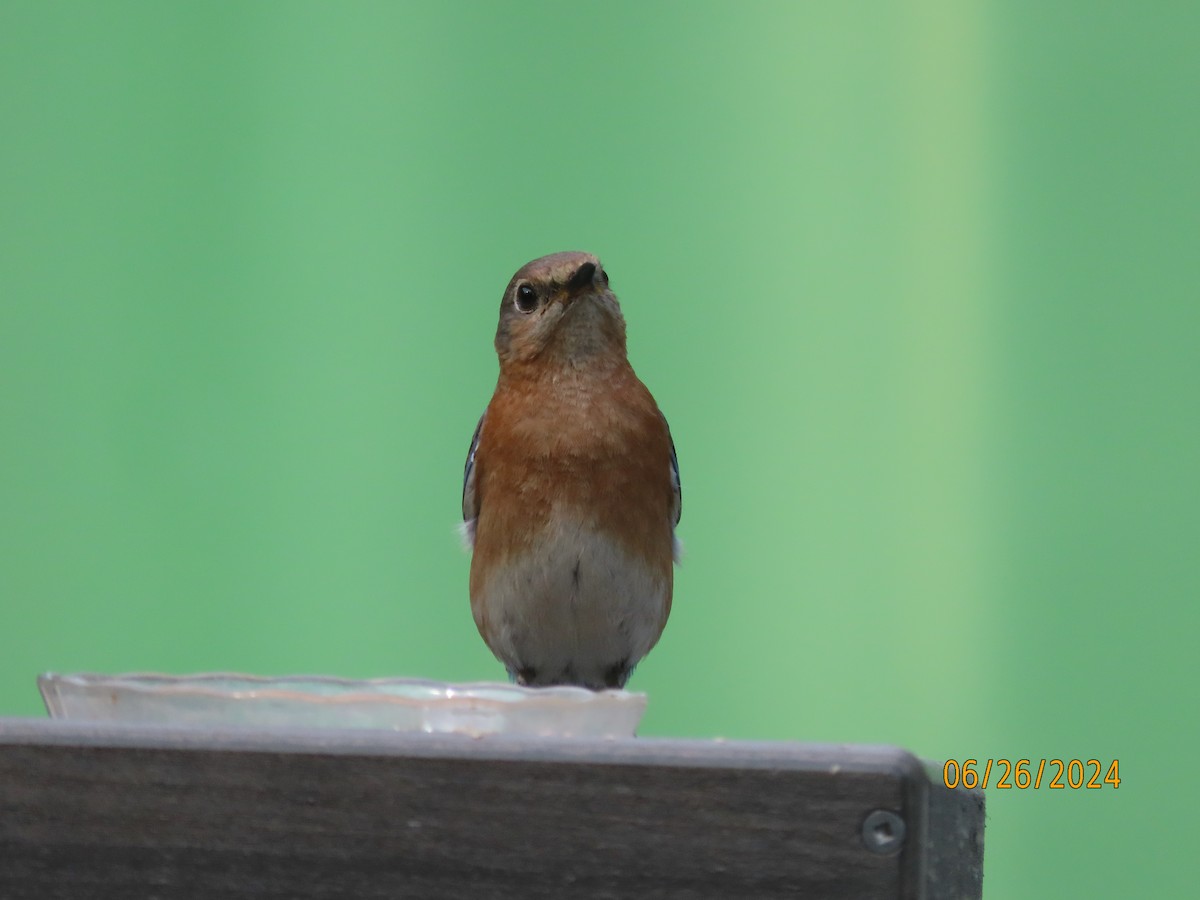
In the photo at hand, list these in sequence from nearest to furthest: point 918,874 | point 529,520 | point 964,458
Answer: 1. point 918,874
2. point 529,520
3. point 964,458

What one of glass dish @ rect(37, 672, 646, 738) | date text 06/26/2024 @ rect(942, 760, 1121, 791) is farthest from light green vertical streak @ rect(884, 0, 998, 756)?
glass dish @ rect(37, 672, 646, 738)

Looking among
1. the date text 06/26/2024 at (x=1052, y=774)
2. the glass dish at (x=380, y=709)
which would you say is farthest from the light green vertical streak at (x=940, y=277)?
the glass dish at (x=380, y=709)

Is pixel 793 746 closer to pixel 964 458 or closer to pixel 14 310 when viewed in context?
pixel 964 458

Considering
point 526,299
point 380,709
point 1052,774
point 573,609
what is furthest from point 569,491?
point 1052,774

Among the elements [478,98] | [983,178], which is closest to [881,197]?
[983,178]

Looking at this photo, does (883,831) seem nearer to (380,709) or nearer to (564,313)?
(380,709)

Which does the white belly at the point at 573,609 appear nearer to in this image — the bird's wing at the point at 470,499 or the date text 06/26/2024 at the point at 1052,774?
the bird's wing at the point at 470,499
